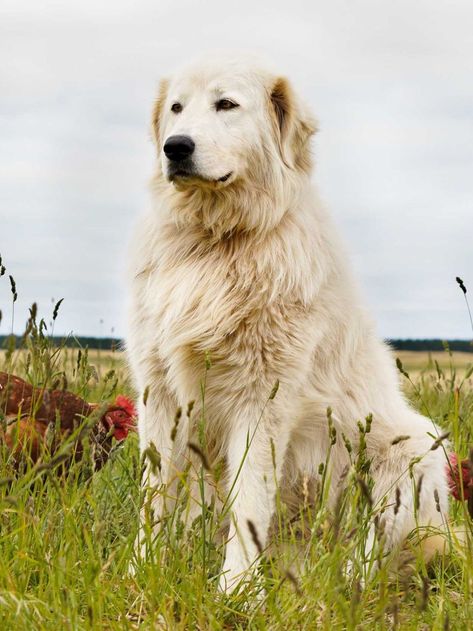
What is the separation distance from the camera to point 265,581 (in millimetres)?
2557

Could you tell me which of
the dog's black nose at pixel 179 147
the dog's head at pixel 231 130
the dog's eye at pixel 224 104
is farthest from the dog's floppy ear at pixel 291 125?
the dog's black nose at pixel 179 147

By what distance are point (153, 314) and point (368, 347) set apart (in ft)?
3.55

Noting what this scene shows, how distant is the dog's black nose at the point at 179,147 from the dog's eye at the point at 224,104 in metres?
0.34

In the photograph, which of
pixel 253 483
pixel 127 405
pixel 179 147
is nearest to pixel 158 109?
pixel 179 147

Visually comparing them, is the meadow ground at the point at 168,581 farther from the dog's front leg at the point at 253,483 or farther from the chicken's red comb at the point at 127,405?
the chicken's red comb at the point at 127,405

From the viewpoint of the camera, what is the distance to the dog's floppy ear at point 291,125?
12.8 feet

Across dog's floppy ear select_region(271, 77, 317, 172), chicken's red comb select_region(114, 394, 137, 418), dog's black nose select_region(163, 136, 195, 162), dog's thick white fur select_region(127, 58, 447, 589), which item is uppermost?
dog's floppy ear select_region(271, 77, 317, 172)

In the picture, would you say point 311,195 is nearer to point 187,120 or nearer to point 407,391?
point 187,120

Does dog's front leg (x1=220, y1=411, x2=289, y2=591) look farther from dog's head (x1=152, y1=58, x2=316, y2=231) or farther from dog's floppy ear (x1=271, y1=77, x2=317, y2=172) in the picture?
dog's floppy ear (x1=271, y1=77, x2=317, y2=172)

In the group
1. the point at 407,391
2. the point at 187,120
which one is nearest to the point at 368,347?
the point at 187,120

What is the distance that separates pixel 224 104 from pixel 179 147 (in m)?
0.41

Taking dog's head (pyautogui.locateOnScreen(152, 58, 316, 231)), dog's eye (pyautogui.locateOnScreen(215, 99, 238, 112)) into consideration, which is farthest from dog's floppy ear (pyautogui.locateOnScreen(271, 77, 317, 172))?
dog's eye (pyautogui.locateOnScreen(215, 99, 238, 112))

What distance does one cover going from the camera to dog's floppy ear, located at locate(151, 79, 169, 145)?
13.6 ft

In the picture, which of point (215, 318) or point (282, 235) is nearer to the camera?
point (215, 318)
